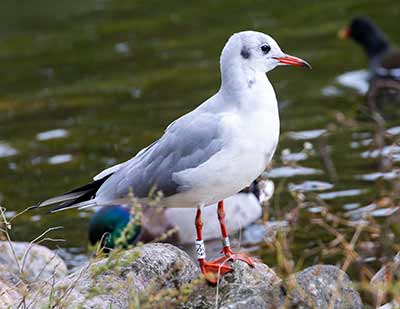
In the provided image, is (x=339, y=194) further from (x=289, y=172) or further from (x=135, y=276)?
(x=135, y=276)

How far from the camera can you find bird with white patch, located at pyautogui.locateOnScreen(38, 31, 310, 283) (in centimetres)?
555

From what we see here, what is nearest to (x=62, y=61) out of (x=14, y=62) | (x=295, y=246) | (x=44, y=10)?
(x=14, y=62)

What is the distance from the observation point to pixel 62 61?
1507 cm

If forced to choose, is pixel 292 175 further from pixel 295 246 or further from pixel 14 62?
pixel 14 62

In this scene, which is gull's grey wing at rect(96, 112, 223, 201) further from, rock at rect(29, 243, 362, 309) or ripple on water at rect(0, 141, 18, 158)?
ripple on water at rect(0, 141, 18, 158)

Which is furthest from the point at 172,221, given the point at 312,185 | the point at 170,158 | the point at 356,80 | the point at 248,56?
the point at 356,80

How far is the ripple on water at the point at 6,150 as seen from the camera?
11648mm

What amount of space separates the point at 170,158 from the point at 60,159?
5.55 metres

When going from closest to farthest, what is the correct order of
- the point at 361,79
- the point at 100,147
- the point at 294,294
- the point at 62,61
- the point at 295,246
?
the point at 294,294 → the point at 295,246 → the point at 100,147 → the point at 361,79 → the point at 62,61

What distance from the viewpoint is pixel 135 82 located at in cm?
1400

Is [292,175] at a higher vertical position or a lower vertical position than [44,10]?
lower

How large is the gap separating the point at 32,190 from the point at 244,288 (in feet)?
16.9

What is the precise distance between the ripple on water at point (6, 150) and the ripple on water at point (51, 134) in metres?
0.39

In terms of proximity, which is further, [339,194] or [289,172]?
[289,172]
